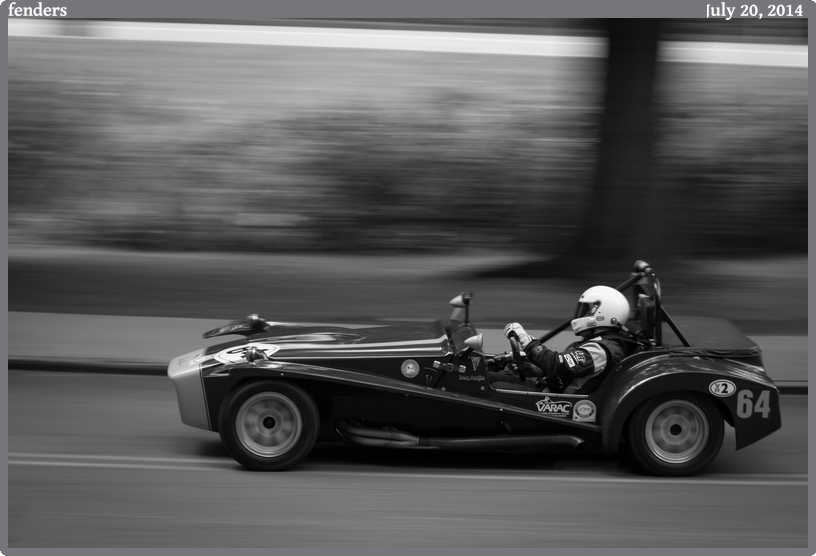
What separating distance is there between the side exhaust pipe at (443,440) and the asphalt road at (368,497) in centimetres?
20

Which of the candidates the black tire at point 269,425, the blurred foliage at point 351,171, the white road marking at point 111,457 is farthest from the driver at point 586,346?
the blurred foliage at point 351,171

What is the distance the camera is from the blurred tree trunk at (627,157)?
40.6 ft

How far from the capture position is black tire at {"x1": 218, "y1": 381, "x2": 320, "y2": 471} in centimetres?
637

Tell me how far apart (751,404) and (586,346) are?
118 cm

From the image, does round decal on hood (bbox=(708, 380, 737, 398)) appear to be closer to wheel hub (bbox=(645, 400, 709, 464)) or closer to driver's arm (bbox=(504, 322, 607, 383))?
wheel hub (bbox=(645, 400, 709, 464))

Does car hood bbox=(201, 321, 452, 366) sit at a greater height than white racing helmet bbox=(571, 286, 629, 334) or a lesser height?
lesser

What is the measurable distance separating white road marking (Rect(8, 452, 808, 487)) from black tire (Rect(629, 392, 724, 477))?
117mm

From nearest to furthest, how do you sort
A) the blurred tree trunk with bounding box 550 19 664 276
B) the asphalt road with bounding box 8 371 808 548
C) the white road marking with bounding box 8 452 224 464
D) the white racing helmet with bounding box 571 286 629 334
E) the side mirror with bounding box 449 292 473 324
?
the asphalt road with bounding box 8 371 808 548, the white road marking with bounding box 8 452 224 464, the white racing helmet with bounding box 571 286 629 334, the side mirror with bounding box 449 292 473 324, the blurred tree trunk with bounding box 550 19 664 276

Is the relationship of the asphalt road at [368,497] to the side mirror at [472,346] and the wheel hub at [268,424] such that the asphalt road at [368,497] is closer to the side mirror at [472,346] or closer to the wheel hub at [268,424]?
the wheel hub at [268,424]

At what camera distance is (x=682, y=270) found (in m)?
13.3

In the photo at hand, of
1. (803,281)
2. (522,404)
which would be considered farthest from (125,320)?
(803,281)

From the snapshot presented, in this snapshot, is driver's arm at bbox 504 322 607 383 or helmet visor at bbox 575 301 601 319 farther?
helmet visor at bbox 575 301 601 319

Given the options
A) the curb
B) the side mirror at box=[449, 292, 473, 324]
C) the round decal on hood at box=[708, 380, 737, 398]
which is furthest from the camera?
the curb

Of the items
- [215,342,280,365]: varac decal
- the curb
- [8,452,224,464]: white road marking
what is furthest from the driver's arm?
the curb
